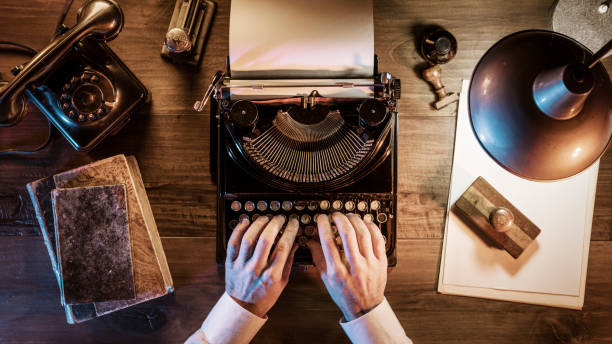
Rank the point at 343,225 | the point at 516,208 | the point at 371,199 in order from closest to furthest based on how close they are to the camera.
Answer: the point at 343,225 → the point at 371,199 → the point at 516,208

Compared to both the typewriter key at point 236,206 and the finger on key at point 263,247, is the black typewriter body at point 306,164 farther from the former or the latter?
the finger on key at point 263,247

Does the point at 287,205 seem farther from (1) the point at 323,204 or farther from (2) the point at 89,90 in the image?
(2) the point at 89,90

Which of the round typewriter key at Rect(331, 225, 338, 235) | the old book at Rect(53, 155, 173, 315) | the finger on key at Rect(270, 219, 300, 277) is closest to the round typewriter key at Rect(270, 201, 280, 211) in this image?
the finger on key at Rect(270, 219, 300, 277)

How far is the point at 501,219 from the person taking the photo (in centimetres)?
135

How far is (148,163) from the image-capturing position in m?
1.46

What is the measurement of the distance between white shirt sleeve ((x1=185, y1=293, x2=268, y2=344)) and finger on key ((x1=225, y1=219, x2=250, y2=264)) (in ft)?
0.47

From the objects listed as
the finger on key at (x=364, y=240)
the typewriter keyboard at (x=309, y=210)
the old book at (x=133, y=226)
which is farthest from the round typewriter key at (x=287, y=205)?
the old book at (x=133, y=226)

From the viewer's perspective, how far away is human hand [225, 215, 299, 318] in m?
1.13

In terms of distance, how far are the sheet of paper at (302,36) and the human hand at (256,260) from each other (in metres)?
0.52

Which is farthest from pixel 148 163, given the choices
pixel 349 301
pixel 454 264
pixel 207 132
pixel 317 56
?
pixel 454 264

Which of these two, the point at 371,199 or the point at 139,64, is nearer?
the point at 371,199

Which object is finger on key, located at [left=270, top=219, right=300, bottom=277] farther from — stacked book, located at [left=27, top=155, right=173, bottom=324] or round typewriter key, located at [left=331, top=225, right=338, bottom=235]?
stacked book, located at [left=27, top=155, right=173, bottom=324]

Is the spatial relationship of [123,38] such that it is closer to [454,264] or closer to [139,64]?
[139,64]

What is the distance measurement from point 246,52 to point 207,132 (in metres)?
0.44
